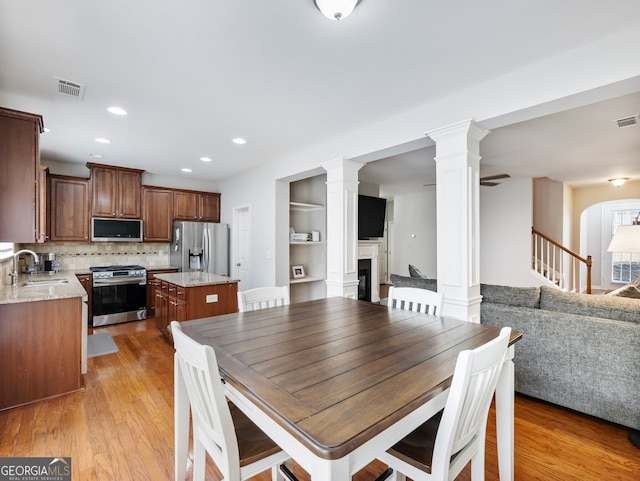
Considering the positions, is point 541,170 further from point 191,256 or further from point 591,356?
point 191,256

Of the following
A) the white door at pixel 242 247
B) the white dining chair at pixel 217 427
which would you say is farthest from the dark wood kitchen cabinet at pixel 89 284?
the white dining chair at pixel 217 427

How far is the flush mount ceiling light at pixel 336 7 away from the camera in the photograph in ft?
4.81

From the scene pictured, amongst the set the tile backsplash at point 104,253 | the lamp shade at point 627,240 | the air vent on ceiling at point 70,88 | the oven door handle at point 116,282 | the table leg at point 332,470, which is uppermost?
the air vent on ceiling at point 70,88

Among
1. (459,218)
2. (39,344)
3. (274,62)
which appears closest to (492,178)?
Answer: (459,218)

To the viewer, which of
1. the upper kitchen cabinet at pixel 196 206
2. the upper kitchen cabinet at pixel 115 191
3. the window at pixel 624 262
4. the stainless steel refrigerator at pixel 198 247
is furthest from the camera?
the window at pixel 624 262

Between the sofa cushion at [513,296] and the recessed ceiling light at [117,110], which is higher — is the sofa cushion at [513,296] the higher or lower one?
the lower one

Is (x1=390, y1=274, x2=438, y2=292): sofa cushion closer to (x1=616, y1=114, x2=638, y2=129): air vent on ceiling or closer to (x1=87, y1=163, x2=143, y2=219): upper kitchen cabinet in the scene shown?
(x1=616, y1=114, x2=638, y2=129): air vent on ceiling

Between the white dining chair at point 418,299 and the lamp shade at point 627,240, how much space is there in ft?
11.7

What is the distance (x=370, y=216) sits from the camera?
5.67 metres

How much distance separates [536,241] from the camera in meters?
5.93

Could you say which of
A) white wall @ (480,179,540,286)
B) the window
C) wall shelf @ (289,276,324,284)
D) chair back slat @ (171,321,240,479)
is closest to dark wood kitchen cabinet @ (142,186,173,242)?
wall shelf @ (289,276,324,284)

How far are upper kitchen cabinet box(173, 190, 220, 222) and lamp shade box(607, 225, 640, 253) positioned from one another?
645cm

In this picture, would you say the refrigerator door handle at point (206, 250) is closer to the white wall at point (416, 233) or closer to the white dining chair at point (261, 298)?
the white dining chair at point (261, 298)

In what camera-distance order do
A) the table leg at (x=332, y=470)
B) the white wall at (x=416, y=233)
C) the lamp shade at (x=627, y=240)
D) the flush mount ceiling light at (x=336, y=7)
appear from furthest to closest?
the white wall at (x=416, y=233) < the lamp shade at (x=627, y=240) < the flush mount ceiling light at (x=336, y=7) < the table leg at (x=332, y=470)
